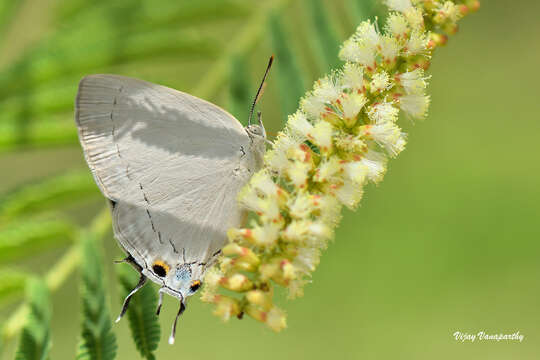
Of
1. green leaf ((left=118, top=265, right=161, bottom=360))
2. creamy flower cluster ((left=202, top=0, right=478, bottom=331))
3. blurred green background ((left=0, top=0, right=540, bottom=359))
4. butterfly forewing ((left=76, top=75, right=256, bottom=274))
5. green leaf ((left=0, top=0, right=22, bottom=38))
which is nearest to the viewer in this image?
creamy flower cluster ((left=202, top=0, right=478, bottom=331))

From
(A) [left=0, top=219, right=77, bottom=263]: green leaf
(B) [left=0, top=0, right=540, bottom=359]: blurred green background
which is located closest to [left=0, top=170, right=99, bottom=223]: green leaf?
(A) [left=0, top=219, right=77, bottom=263]: green leaf

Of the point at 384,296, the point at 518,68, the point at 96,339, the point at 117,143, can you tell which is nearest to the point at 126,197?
the point at 117,143

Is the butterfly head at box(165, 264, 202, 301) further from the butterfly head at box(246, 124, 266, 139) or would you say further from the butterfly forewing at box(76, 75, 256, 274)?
the butterfly head at box(246, 124, 266, 139)

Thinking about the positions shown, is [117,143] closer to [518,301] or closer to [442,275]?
[442,275]

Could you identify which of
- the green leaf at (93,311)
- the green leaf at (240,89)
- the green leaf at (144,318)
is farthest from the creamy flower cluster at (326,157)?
the green leaf at (240,89)

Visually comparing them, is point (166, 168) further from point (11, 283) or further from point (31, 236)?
point (11, 283)

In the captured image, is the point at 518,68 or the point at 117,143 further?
the point at 518,68
